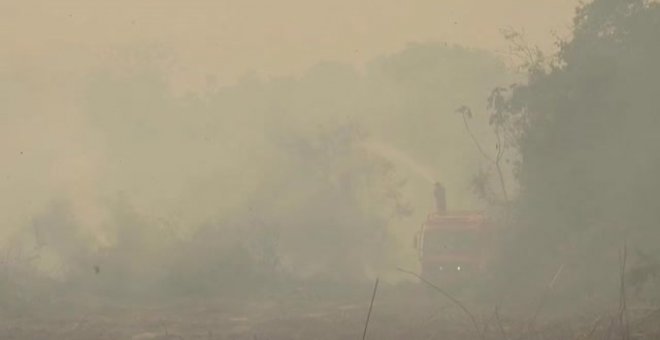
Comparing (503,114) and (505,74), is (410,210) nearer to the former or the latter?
(505,74)

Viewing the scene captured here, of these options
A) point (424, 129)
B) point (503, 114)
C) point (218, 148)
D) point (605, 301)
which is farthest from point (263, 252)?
point (424, 129)

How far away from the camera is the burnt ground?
19.0m

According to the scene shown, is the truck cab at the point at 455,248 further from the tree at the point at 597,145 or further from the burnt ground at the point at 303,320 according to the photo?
the tree at the point at 597,145

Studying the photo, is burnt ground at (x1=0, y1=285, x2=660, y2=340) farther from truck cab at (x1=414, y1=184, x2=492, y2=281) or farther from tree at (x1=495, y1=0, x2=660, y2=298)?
tree at (x1=495, y1=0, x2=660, y2=298)

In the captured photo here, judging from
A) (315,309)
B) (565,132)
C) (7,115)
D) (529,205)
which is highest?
(7,115)

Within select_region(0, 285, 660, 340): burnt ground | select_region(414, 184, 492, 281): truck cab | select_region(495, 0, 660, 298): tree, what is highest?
select_region(495, 0, 660, 298): tree

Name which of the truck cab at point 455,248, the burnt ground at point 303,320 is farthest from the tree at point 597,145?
the burnt ground at point 303,320

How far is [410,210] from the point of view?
58.4 metres

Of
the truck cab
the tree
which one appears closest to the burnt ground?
the truck cab

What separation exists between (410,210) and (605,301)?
111ft

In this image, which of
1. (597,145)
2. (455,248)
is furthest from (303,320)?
(597,145)

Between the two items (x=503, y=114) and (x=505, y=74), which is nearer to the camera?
(x=503, y=114)

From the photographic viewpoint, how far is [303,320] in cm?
2386

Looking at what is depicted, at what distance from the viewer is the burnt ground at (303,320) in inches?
747
